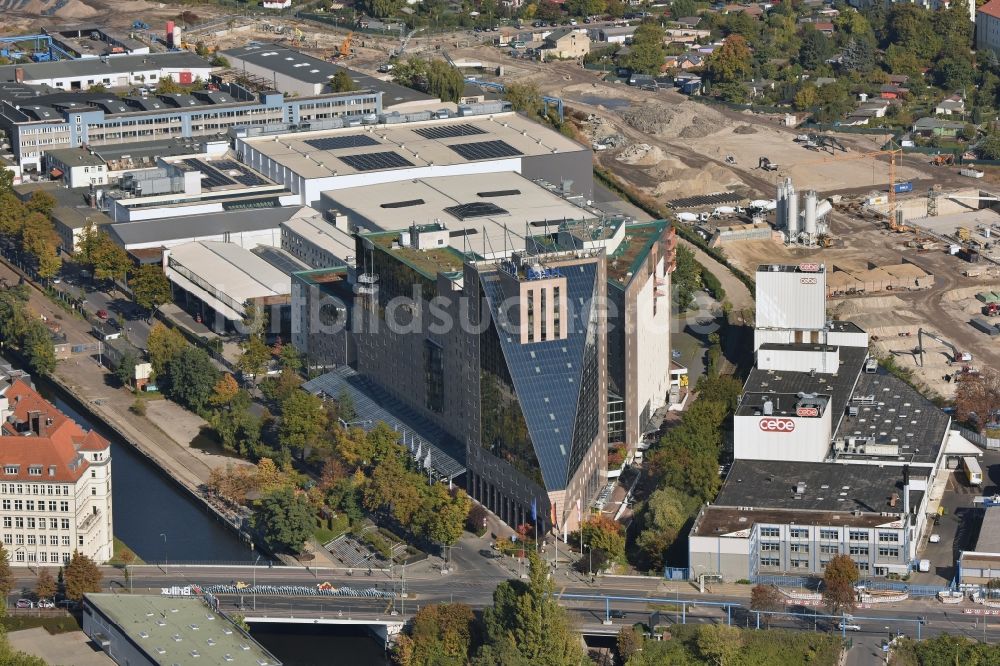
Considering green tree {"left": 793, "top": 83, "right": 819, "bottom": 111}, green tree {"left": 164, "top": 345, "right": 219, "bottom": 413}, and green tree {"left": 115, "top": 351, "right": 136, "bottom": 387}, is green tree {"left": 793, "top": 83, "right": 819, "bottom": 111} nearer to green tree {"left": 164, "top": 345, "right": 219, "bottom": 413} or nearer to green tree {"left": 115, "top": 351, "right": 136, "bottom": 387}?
green tree {"left": 164, "top": 345, "right": 219, "bottom": 413}

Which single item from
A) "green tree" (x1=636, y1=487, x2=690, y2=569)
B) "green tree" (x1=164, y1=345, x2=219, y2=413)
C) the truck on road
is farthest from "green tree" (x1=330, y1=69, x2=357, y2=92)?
"green tree" (x1=636, y1=487, x2=690, y2=569)

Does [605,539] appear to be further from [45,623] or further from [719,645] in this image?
[45,623]

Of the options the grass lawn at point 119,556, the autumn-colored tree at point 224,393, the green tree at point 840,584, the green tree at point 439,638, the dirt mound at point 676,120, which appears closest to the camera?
the green tree at point 439,638

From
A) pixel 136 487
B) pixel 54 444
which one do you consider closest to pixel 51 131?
pixel 136 487

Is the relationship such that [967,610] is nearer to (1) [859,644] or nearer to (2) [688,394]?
(1) [859,644]

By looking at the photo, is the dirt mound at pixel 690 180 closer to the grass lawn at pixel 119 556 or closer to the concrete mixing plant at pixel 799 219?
the concrete mixing plant at pixel 799 219

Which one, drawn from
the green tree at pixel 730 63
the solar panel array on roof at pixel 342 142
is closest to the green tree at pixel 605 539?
the solar panel array on roof at pixel 342 142

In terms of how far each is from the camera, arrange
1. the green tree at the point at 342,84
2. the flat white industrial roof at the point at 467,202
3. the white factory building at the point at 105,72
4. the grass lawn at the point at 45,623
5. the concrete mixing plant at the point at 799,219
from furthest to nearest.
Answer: the white factory building at the point at 105,72 → the green tree at the point at 342,84 → the concrete mixing plant at the point at 799,219 → the flat white industrial roof at the point at 467,202 → the grass lawn at the point at 45,623
